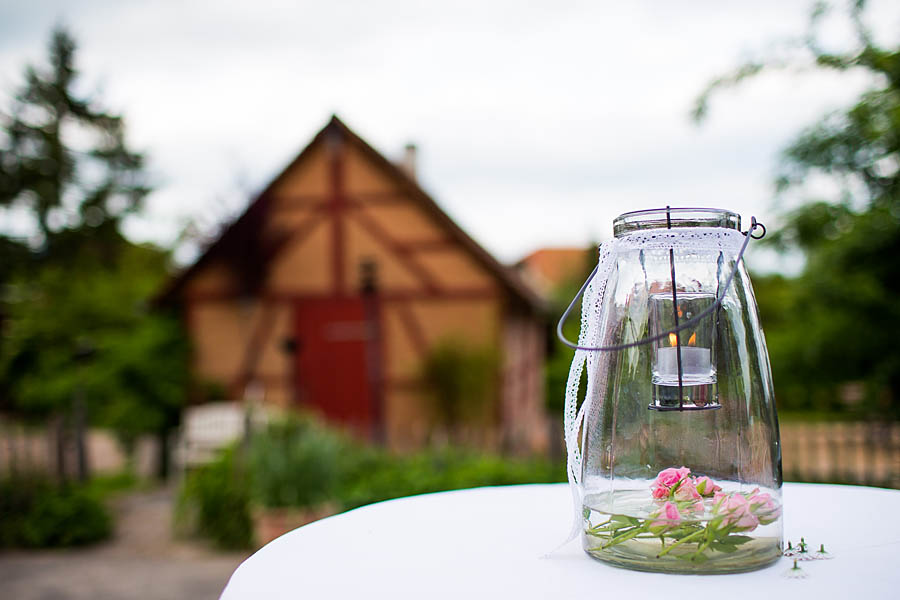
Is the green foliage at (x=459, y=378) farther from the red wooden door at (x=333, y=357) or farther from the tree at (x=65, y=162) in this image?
the tree at (x=65, y=162)

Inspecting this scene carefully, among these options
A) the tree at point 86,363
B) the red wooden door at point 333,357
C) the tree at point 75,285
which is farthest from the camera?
the red wooden door at point 333,357

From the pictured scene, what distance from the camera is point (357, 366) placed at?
436 inches

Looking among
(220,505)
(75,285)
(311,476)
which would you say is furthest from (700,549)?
(75,285)

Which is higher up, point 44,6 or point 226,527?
point 44,6

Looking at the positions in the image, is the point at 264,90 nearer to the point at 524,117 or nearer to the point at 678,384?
the point at 524,117

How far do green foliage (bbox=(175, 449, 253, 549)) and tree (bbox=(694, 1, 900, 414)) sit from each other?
392 cm

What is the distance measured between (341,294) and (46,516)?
5.32 meters

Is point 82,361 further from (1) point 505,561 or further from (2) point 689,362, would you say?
(2) point 689,362

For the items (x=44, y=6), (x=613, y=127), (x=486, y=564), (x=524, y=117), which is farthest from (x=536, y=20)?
(x=44, y=6)

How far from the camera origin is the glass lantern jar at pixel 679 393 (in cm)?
109

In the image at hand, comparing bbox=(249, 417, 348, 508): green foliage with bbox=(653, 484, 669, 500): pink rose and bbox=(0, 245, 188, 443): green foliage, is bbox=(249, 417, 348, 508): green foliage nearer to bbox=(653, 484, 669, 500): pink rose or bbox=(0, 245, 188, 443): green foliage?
bbox=(0, 245, 188, 443): green foliage

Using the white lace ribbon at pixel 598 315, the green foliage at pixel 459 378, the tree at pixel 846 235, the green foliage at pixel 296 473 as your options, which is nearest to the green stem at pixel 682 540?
the white lace ribbon at pixel 598 315

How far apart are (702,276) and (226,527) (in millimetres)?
5724

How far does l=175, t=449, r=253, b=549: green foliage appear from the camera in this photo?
20.1ft
